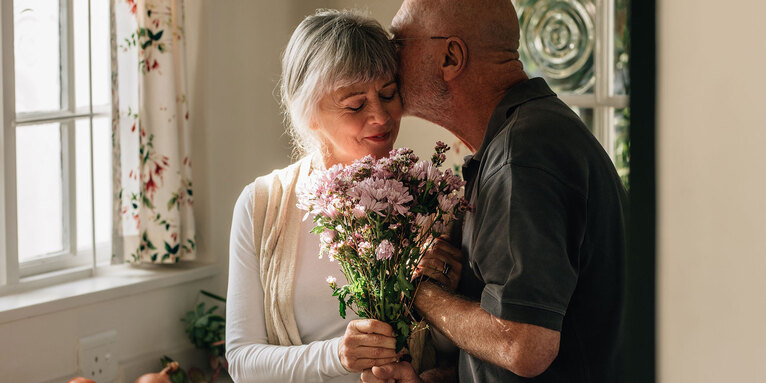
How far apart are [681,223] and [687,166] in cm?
3

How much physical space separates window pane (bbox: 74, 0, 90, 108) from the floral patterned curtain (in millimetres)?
118

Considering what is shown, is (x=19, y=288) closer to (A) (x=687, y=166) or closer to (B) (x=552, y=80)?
(B) (x=552, y=80)

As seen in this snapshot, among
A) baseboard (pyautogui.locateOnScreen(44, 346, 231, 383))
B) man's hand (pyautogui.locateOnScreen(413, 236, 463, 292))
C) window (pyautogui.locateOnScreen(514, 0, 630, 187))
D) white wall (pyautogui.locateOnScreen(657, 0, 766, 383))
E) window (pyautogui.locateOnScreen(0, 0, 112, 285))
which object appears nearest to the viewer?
white wall (pyautogui.locateOnScreen(657, 0, 766, 383))

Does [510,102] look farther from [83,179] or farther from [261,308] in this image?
[83,179]

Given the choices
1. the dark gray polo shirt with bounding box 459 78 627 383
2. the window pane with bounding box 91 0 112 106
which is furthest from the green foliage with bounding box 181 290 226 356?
the dark gray polo shirt with bounding box 459 78 627 383

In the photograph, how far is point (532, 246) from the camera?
98 centimetres

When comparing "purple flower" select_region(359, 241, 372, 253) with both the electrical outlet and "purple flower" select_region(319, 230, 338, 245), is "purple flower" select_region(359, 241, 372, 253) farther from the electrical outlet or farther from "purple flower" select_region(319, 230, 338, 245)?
the electrical outlet

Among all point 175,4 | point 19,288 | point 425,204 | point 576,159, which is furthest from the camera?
point 175,4

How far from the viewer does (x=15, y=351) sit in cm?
225

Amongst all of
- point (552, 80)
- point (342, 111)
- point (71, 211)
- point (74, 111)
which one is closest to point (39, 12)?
point (74, 111)

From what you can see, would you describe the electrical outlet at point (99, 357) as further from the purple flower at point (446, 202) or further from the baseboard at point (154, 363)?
the purple flower at point (446, 202)

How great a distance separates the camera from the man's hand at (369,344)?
1250 millimetres

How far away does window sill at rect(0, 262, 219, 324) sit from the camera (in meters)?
2.31

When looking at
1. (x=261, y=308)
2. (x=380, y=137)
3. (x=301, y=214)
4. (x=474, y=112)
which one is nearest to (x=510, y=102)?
(x=474, y=112)
